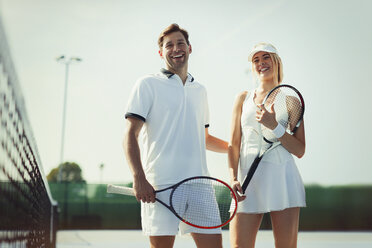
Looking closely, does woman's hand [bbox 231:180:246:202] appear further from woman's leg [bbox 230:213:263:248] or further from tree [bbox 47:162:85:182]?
tree [bbox 47:162:85:182]

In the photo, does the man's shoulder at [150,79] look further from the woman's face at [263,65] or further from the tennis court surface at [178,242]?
the tennis court surface at [178,242]

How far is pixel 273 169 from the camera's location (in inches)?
98.2

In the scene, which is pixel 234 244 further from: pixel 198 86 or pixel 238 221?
pixel 198 86

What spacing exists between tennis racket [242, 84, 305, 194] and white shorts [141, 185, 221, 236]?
41 centimetres

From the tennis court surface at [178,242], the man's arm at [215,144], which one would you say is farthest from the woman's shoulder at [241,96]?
the tennis court surface at [178,242]

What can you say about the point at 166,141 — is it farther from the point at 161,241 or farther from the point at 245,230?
the point at 245,230

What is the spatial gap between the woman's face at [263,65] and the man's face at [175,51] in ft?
1.36

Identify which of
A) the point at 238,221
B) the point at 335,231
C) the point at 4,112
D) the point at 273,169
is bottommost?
the point at 335,231

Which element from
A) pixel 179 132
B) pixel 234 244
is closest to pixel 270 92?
pixel 179 132

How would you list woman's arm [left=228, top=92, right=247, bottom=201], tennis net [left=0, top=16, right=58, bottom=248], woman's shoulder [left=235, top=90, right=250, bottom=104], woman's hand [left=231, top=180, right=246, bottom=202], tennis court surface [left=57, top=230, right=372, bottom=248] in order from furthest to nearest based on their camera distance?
tennis court surface [left=57, top=230, right=372, bottom=248]
woman's shoulder [left=235, top=90, right=250, bottom=104]
woman's arm [left=228, top=92, right=247, bottom=201]
woman's hand [left=231, top=180, right=246, bottom=202]
tennis net [left=0, top=16, right=58, bottom=248]

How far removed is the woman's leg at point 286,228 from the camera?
7.82ft

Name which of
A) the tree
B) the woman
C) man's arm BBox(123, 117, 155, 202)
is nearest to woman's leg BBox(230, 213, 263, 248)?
the woman

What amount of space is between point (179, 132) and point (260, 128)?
509 mm

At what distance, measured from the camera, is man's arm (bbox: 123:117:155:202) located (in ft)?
6.89
